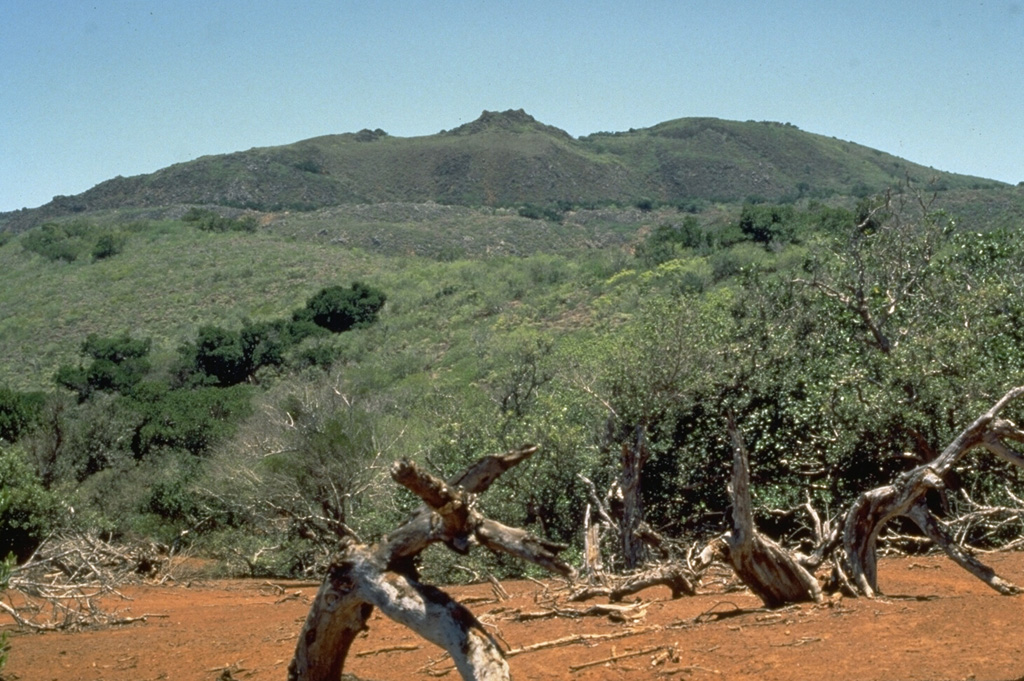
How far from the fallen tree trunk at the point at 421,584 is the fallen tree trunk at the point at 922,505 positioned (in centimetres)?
370

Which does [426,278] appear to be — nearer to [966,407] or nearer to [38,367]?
[38,367]

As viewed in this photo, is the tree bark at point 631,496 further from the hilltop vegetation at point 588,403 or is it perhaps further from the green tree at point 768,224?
the green tree at point 768,224

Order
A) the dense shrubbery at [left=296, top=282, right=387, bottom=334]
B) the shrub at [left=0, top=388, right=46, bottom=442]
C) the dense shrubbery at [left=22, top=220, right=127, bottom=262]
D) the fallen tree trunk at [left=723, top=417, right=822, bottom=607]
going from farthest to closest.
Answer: the dense shrubbery at [left=22, top=220, right=127, bottom=262]
the dense shrubbery at [left=296, top=282, right=387, bottom=334]
the shrub at [left=0, top=388, right=46, bottom=442]
the fallen tree trunk at [left=723, top=417, right=822, bottom=607]

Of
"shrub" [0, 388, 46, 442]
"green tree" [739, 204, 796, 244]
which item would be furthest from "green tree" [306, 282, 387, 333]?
"shrub" [0, 388, 46, 442]

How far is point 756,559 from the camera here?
289 inches

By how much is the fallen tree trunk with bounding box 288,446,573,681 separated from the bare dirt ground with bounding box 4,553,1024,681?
1.60 metres

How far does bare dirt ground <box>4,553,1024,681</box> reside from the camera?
5.98 metres

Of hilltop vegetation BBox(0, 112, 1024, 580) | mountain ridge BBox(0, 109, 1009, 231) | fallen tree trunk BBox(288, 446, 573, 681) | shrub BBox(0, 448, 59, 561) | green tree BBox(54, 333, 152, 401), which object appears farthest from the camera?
mountain ridge BBox(0, 109, 1009, 231)

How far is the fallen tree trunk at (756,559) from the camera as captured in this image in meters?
7.18

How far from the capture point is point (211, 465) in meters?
20.3

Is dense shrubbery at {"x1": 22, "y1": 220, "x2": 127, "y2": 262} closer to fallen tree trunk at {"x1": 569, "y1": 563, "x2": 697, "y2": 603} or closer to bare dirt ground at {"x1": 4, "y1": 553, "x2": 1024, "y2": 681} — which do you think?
bare dirt ground at {"x1": 4, "y1": 553, "x2": 1024, "y2": 681}

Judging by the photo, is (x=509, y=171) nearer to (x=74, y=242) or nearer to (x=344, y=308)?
(x=74, y=242)

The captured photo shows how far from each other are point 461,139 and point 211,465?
288ft

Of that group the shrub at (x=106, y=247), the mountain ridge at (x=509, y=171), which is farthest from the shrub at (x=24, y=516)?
the mountain ridge at (x=509, y=171)
